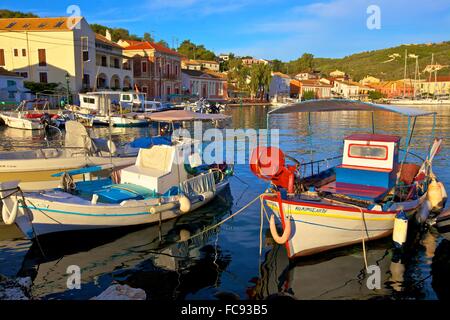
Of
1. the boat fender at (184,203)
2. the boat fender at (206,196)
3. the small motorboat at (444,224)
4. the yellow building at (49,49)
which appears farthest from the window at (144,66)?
the small motorboat at (444,224)

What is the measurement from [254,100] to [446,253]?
95.1m

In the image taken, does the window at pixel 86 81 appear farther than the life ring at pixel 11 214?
Yes

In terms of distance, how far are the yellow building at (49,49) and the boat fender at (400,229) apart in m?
48.1

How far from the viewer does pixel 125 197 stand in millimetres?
11906

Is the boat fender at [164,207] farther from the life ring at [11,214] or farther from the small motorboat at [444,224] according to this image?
the small motorboat at [444,224]

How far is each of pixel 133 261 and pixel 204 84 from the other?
84.6 meters

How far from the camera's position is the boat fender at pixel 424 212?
1200 cm

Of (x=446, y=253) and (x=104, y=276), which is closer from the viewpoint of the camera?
(x=104, y=276)

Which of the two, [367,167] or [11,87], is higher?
[11,87]

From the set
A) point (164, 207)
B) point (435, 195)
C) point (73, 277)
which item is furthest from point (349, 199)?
point (73, 277)

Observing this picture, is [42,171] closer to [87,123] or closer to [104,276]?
[104,276]

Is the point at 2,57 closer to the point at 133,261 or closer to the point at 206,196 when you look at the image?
the point at 206,196
